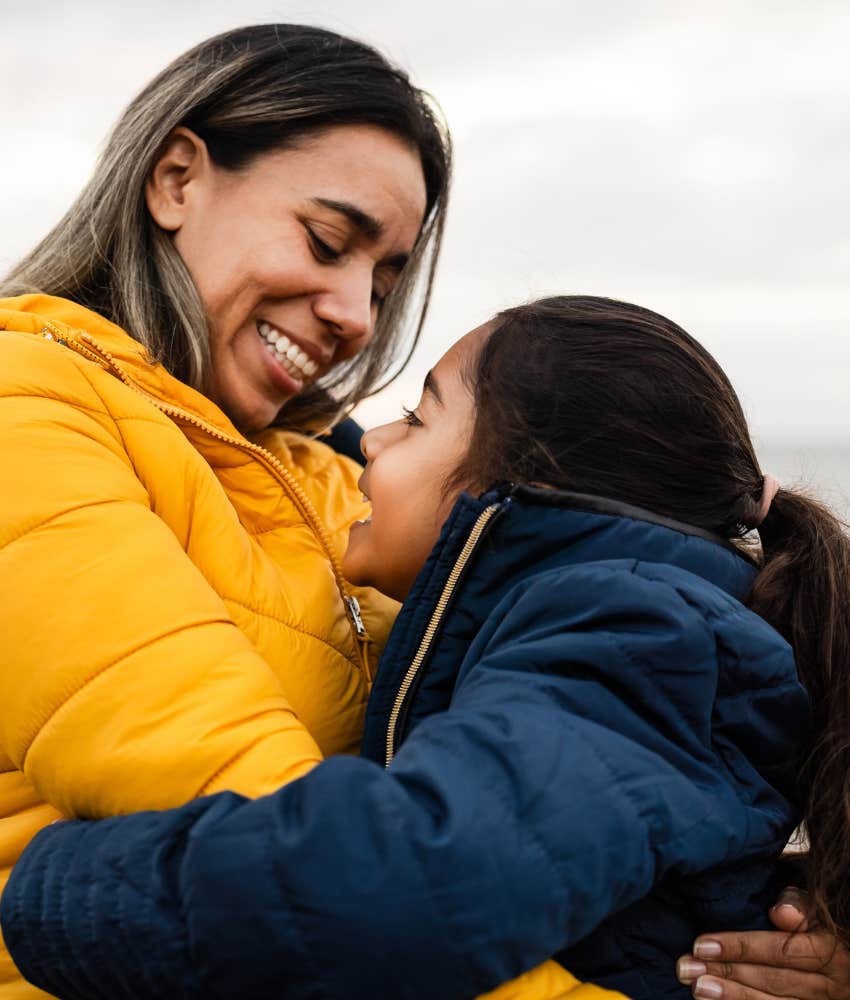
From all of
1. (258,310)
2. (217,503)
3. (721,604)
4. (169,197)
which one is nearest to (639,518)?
(721,604)

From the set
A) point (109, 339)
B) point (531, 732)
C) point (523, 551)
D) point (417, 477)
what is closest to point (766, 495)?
point (523, 551)

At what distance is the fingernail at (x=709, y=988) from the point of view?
1541 millimetres

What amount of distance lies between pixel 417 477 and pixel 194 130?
1126 millimetres

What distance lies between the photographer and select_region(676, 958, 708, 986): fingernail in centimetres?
154

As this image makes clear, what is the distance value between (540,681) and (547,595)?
18cm

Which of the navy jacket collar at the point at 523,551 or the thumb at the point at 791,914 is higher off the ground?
the navy jacket collar at the point at 523,551

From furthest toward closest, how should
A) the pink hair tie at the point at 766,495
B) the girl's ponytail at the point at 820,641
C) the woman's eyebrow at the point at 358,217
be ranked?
the woman's eyebrow at the point at 358,217 < the pink hair tie at the point at 766,495 < the girl's ponytail at the point at 820,641

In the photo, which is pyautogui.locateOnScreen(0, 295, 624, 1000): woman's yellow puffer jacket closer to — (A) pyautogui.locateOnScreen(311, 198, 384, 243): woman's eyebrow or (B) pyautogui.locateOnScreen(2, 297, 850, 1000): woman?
(B) pyautogui.locateOnScreen(2, 297, 850, 1000): woman

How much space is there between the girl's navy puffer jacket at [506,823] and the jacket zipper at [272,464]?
0.45 metres

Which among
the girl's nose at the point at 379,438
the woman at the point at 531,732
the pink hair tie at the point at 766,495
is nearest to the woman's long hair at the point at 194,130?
the girl's nose at the point at 379,438

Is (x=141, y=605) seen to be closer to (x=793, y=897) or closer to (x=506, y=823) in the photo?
(x=506, y=823)

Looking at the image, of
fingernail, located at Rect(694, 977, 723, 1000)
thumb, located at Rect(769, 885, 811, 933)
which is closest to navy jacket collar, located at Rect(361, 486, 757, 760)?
thumb, located at Rect(769, 885, 811, 933)

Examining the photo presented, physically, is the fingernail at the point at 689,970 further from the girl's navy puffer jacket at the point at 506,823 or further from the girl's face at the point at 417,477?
the girl's face at the point at 417,477

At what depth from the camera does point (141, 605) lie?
Result: 5.38 ft
